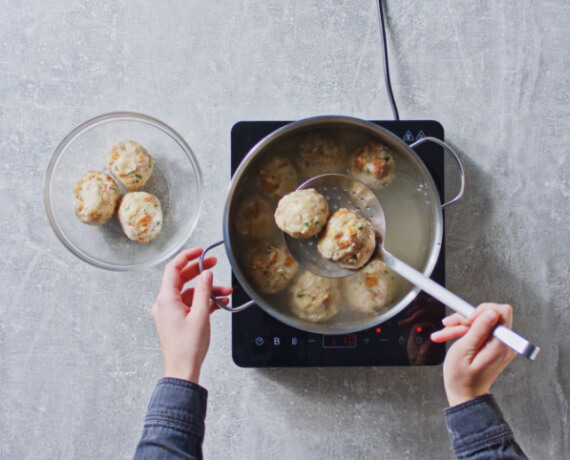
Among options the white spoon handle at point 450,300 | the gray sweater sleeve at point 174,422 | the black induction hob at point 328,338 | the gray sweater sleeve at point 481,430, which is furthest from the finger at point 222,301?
the gray sweater sleeve at point 481,430

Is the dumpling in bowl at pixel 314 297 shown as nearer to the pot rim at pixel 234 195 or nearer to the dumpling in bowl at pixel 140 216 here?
the pot rim at pixel 234 195

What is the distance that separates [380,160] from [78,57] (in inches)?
21.6

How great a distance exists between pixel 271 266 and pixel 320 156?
170 millimetres

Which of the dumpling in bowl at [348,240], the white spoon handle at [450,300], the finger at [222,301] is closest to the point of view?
the white spoon handle at [450,300]

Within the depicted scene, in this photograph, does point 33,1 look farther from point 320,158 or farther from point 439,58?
point 439,58

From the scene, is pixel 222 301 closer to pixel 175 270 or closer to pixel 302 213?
pixel 175 270

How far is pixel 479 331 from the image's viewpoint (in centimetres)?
63

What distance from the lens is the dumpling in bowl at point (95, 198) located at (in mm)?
803

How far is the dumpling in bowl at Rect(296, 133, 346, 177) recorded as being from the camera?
2.41 feet

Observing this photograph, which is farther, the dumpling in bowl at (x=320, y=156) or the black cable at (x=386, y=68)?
the black cable at (x=386, y=68)

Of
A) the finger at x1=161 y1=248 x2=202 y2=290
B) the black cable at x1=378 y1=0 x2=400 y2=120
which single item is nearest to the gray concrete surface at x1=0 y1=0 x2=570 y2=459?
the black cable at x1=378 y1=0 x2=400 y2=120

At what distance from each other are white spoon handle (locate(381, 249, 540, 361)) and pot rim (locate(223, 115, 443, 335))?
0.04m

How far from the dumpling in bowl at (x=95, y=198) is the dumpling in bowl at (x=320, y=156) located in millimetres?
297

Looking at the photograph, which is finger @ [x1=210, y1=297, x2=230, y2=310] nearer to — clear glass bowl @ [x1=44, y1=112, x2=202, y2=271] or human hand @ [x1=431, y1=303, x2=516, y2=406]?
clear glass bowl @ [x1=44, y1=112, x2=202, y2=271]
